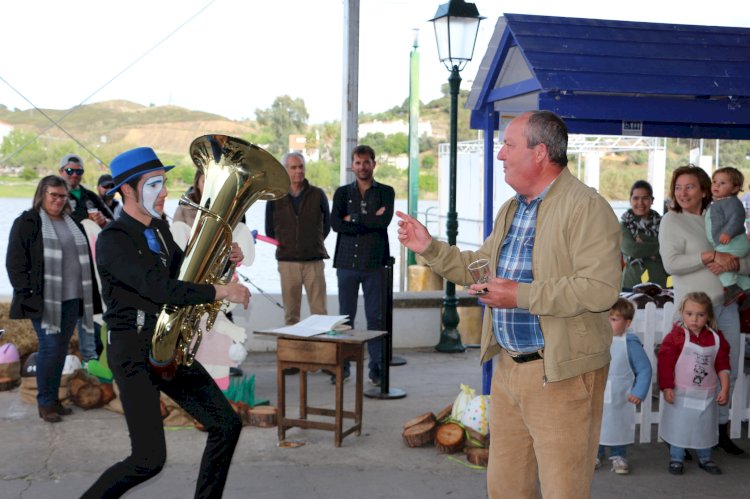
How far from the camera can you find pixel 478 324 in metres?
9.18

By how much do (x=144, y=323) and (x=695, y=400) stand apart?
11.0ft

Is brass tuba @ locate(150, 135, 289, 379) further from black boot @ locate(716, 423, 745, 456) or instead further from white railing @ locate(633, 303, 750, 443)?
black boot @ locate(716, 423, 745, 456)

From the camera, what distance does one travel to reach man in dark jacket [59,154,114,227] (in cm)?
722

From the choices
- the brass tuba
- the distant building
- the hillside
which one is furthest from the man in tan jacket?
the distant building

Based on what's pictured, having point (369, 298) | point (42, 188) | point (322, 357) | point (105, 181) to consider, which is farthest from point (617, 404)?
point (105, 181)

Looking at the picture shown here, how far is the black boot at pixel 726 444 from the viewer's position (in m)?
5.43

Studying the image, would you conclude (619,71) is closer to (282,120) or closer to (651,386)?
(651,386)

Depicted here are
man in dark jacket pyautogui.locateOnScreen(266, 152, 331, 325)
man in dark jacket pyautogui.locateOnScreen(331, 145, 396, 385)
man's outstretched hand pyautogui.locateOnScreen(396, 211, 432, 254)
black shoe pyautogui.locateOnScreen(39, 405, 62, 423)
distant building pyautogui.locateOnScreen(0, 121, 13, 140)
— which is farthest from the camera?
distant building pyautogui.locateOnScreen(0, 121, 13, 140)

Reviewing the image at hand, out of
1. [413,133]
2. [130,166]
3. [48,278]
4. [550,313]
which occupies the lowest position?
[48,278]

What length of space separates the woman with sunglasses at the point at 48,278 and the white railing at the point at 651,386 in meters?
4.09

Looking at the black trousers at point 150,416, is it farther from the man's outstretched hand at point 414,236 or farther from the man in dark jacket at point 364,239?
the man in dark jacket at point 364,239

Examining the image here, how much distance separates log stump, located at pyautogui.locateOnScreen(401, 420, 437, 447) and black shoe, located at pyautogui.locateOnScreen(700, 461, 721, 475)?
168cm

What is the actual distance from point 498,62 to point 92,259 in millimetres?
3572

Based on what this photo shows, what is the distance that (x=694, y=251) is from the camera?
17.3 ft
